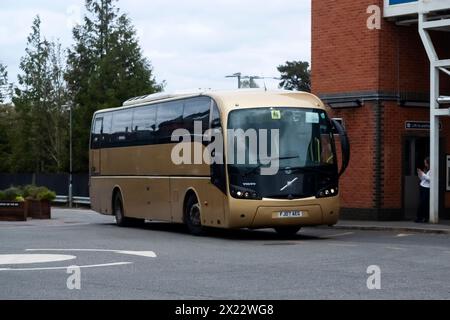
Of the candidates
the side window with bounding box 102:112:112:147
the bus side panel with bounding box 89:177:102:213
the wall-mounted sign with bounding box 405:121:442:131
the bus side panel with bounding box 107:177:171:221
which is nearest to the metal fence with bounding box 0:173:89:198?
the bus side panel with bounding box 89:177:102:213

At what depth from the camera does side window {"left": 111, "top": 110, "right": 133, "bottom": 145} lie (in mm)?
26719

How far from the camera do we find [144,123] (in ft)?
83.4

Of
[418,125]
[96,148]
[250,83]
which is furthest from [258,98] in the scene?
[250,83]

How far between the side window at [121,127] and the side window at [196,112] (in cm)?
407

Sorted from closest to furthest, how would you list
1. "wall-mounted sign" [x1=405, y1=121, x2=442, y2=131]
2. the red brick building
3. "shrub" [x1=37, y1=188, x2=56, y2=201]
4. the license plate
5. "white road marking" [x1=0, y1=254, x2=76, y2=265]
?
"white road marking" [x1=0, y1=254, x2=76, y2=265], the license plate, the red brick building, "wall-mounted sign" [x1=405, y1=121, x2=442, y2=131], "shrub" [x1=37, y1=188, x2=56, y2=201]

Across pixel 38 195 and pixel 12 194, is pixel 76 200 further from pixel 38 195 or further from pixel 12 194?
Answer: pixel 12 194

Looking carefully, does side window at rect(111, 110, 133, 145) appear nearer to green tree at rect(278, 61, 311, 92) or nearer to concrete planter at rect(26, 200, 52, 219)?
concrete planter at rect(26, 200, 52, 219)

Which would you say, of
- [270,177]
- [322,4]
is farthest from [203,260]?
[322,4]

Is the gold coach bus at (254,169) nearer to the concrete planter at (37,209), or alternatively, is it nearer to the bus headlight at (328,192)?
the bus headlight at (328,192)

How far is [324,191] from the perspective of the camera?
2100 centimetres

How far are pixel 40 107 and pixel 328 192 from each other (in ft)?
169

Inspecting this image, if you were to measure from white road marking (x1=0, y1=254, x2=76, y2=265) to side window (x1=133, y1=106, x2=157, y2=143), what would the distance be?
807cm

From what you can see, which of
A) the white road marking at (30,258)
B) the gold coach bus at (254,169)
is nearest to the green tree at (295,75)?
the gold coach bus at (254,169)

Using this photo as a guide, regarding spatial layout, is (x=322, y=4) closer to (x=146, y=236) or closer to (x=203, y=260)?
(x=146, y=236)
